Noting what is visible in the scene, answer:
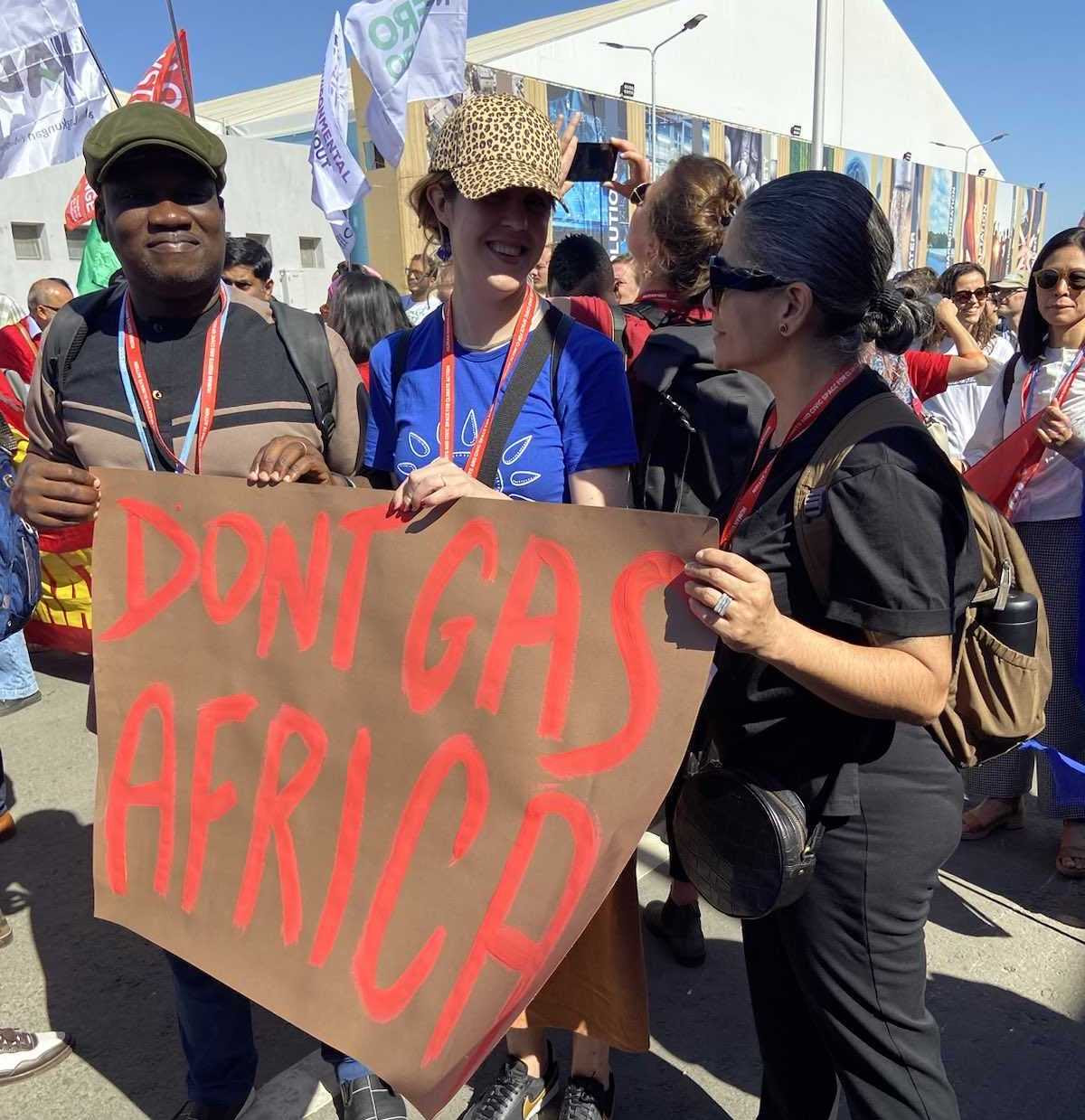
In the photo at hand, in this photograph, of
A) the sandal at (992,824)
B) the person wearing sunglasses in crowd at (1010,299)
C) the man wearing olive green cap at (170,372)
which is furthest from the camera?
the person wearing sunglasses in crowd at (1010,299)

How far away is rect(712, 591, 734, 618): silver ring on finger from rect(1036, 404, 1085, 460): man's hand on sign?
2.14 m

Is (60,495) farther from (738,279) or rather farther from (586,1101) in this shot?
(586,1101)

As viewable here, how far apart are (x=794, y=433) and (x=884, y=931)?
793 millimetres

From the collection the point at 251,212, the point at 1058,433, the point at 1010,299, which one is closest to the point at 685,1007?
the point at 1058,433

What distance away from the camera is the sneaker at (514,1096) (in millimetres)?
2029

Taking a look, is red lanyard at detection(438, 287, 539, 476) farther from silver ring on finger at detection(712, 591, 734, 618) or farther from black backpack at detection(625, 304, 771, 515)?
silver ring on finger at detection(712, 591, 734, 618)

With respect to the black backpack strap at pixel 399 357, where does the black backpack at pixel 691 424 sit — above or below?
below

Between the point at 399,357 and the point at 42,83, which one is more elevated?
the point at 42,83

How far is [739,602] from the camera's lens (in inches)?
47.2

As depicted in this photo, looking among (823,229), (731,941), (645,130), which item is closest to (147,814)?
(823,229)

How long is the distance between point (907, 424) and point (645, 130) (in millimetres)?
35433

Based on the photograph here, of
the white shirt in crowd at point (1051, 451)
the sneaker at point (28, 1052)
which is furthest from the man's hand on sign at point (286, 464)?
the white shirt in crowd at point (1051, 451)

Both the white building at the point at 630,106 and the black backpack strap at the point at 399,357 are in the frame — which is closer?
the black backpack strap at the point at 399,357

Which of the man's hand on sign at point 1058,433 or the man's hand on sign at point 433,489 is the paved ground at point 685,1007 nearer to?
the man's hand on sign at point 1058,433
